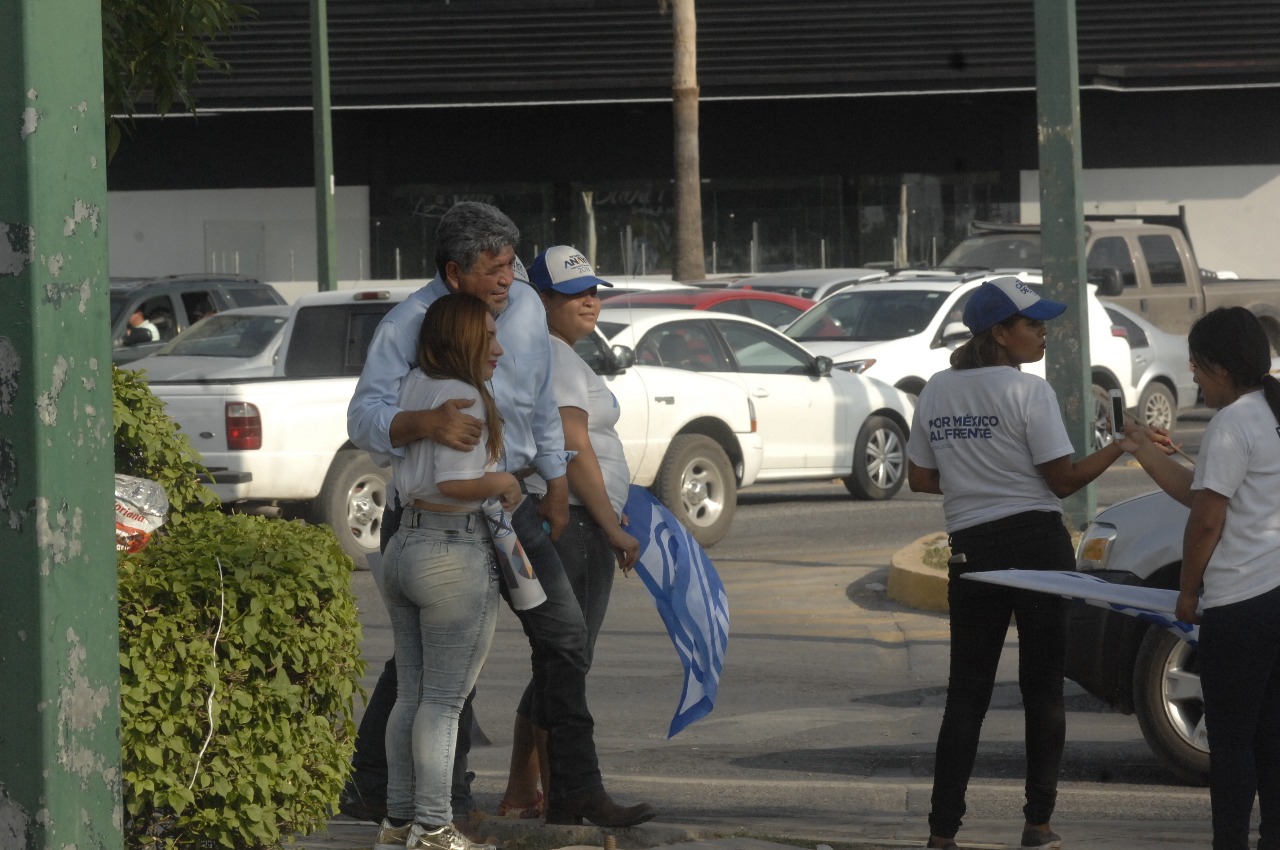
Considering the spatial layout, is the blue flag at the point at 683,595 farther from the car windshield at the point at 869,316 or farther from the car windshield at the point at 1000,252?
the car windshield at the point at 1000,252

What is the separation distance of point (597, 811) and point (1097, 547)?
2778 millimetres

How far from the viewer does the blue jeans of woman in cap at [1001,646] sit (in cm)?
545

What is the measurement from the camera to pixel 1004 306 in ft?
18.2

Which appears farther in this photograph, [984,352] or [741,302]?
[741,302]

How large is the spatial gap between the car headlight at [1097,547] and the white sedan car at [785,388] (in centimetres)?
683

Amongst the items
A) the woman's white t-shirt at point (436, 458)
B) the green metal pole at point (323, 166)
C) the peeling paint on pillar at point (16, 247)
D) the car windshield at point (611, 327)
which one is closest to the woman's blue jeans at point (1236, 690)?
the woman's white t-shirt at point (436, 458)

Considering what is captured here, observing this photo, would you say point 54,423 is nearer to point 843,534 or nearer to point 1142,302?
point 843,534

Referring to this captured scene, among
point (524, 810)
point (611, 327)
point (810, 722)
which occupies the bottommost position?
point (810, 722)

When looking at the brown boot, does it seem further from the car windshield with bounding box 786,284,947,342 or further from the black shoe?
the car windshield with bounding box 786,284,947,342

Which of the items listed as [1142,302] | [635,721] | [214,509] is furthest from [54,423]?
[1142,302]

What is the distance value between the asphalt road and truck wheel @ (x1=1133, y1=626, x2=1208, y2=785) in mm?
112

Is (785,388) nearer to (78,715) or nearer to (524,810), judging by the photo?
(524,810)

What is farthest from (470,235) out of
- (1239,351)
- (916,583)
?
(916,583)

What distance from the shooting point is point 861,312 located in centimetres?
1822
